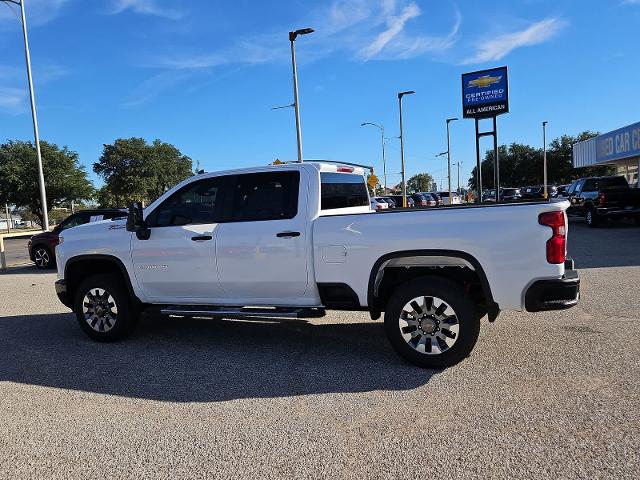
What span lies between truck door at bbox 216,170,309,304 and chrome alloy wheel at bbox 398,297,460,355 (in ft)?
3.54

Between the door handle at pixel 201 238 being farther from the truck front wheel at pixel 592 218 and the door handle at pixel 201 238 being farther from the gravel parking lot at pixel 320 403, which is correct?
the truck front wheel at pixel 592 218

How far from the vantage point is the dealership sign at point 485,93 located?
27047 mm

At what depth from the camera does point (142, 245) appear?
6.00 meters

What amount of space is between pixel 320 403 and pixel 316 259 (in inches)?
57.1

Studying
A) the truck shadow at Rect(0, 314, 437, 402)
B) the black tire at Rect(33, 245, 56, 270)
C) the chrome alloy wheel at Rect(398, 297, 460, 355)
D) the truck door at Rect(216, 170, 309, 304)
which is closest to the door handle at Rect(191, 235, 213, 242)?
the truck door at Rect(216, 170, 309, 304)

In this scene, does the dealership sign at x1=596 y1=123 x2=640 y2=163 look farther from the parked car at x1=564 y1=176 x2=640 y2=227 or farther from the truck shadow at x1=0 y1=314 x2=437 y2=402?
the truck shadow at x1=0 y1=314 x2=437 y2=402

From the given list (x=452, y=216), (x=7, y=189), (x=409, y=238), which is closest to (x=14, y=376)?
(x=409, y=238)

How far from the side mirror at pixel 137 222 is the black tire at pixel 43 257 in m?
10.5

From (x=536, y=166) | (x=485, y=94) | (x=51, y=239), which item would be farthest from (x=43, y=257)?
(x=536, y=166)

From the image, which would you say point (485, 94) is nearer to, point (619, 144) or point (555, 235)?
point (619, 144)

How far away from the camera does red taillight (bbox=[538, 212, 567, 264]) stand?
14.4 ft

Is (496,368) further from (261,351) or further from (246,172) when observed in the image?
(246,172)

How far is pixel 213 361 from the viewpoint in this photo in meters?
5.45

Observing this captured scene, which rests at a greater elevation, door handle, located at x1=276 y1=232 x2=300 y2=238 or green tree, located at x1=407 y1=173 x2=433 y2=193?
green tree, located at x1=407 y1=173 x2=433 y2=193
